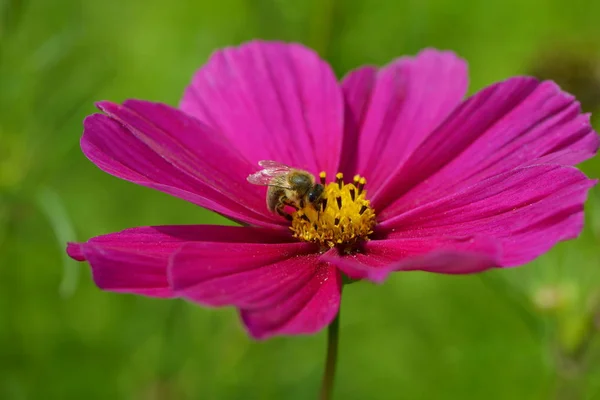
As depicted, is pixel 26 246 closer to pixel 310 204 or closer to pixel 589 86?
pixel 310 204

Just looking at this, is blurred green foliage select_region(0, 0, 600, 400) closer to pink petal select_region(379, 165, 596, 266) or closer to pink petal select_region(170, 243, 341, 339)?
pink petal select_region(379, 165, 596, 266)

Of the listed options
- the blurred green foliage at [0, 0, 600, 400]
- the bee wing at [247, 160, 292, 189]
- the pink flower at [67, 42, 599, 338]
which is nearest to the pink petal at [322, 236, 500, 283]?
the pink flower at [67, 42, 599, 338]

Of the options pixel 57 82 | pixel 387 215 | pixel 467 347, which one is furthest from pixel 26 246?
pixel 387 215

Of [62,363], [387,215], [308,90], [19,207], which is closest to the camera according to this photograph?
[387,215]

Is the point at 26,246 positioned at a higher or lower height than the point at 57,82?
lower

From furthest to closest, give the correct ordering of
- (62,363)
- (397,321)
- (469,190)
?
(397,321)
(62,363)
(469,190)

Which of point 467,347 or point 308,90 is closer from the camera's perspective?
point 308,90

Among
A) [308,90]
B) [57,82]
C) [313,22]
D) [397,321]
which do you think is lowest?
[397,321]
